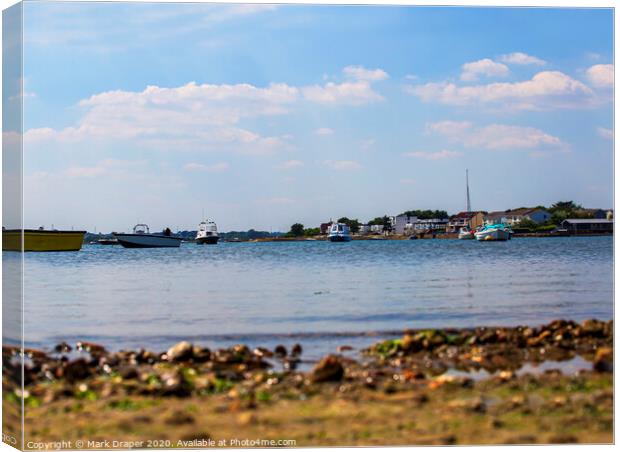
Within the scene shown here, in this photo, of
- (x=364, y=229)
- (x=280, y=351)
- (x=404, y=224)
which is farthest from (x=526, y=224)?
(x=280, y=351)

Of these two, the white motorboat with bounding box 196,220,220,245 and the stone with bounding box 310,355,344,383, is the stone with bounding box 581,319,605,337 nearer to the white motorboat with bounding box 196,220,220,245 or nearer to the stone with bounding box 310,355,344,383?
the stone with bounding box 310,355,344,383

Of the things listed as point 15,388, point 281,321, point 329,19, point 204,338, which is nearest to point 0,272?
point 15,388

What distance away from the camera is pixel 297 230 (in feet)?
36.8

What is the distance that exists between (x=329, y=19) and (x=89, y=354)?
4.93 metres

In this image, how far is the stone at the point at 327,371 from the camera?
9.49 meters

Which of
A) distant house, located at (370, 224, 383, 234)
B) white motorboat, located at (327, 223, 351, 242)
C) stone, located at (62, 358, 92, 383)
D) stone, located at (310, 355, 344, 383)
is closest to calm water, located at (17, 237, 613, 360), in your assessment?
white motorboat, located at (327, 223, 351, 242)

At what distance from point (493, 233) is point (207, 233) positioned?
413 centimetres

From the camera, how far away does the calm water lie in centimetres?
1045

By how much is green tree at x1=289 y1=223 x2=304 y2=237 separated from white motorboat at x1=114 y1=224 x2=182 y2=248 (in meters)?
1.69

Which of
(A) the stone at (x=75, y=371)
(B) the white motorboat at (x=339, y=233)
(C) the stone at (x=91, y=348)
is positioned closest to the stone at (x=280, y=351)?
(B) the white motorboat at (x=339, y=233)

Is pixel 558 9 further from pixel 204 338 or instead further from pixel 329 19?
pixel 204 338

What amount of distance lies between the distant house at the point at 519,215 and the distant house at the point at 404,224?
1030 mm

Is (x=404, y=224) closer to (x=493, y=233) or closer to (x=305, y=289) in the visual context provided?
(x=493, y=233)

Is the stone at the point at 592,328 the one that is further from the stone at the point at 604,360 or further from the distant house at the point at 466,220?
the distant house at the point at 466,220
